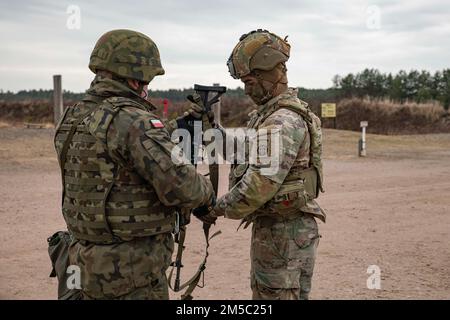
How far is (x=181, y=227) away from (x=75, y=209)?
743 mm

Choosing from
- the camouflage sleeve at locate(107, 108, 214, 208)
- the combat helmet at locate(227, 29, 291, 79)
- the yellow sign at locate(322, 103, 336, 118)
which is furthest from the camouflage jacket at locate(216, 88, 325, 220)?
the yellow sign at locate(322, 103, 336, 118)

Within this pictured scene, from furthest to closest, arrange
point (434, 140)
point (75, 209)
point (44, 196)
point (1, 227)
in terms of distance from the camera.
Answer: point (434, 140) → point (44, 196) → point (1, 227) → point (75, 209)

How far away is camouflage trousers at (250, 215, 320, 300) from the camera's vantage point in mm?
3496

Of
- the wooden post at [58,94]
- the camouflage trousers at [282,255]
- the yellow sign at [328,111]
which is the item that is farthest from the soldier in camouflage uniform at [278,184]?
the yellow sign at [328,111]

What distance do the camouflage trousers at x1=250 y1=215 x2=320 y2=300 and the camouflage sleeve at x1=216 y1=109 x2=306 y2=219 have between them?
0.27 meters

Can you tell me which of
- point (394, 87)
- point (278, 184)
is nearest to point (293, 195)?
point (278, 184)

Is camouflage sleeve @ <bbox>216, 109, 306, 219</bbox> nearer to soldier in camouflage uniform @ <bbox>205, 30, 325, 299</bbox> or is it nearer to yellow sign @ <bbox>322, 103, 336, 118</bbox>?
soldier in camouflage uniform @ <bbox>205, 30, 325, 299</bbox>

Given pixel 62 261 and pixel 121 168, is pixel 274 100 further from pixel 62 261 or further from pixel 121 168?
pixel 62 261

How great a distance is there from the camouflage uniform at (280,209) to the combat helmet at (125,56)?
796 millimetres

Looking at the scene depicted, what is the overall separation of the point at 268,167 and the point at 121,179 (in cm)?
88

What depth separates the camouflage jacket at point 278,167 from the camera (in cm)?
332

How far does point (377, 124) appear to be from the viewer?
3738 centimetres

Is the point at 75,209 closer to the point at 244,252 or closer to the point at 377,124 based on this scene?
the point at 244,252
